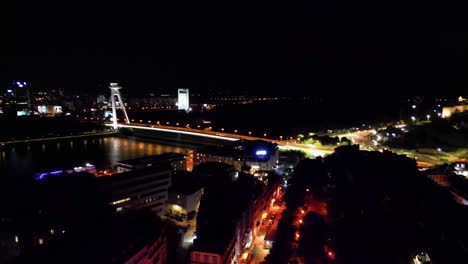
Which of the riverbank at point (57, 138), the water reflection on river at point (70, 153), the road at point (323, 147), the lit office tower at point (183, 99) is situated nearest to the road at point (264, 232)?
the water reflection on river at point (70, 153)

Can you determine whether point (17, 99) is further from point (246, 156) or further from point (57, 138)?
point (246, 156)

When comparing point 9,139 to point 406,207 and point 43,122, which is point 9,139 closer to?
point 43,122

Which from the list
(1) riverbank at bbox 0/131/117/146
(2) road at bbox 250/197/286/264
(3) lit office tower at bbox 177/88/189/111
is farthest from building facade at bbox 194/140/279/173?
(3) lit office tower at bbox 177/88/189/111

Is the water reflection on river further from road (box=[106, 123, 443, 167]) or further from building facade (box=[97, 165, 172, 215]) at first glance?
building facade (box=[97, 165, 172, 215])

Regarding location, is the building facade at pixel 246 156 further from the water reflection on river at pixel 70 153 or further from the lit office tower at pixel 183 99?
the lit office tower at pixel 183 99

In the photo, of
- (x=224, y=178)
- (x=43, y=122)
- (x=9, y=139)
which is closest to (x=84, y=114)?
(x=43, y=122)

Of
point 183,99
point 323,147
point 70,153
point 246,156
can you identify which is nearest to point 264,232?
point 246,156
